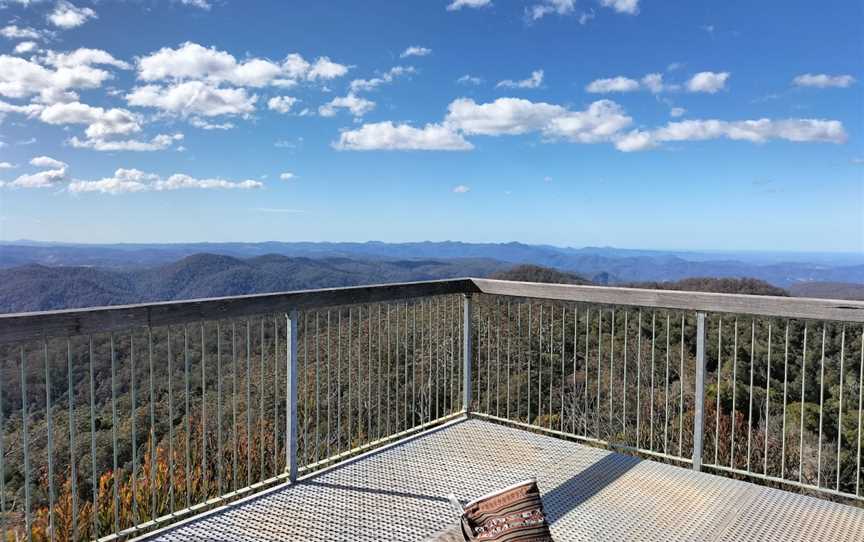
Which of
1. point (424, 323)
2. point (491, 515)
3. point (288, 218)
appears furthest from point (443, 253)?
point (491, 515)

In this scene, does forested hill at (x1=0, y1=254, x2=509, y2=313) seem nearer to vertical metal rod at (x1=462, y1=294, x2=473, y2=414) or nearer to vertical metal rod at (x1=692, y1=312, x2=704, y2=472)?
vertical metal rod at (x1=462, y1=294, x2=473, y2=414)

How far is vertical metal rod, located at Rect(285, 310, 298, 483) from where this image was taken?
10.2ft

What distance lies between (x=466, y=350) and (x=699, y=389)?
1.64 metres

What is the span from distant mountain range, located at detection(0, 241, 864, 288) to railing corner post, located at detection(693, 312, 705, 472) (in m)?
15.5

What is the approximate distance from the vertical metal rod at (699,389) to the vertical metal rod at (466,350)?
1.60 metres

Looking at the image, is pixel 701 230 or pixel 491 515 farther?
pixel 701 230

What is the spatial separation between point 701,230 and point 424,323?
2128 centimetres

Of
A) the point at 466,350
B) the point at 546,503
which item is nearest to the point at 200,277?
the point at 466,350

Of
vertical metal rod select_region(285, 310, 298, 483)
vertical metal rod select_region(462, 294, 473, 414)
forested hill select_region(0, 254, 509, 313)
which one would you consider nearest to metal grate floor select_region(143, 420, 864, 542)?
vertical metal rod select_region(285, 310, 298, 483)

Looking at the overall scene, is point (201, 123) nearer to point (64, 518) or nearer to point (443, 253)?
point (443, 253)

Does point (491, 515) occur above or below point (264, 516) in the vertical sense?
above

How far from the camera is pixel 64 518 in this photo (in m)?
2.80

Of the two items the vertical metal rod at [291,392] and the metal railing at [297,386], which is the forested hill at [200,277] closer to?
the metal railing at [297,386]

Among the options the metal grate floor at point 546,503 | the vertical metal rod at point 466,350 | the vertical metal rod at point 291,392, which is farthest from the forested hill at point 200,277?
the vertical metal rod at point 291,392
